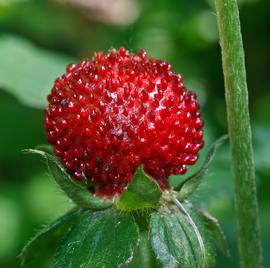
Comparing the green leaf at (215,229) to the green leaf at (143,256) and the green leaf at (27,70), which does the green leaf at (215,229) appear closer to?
the green leaf at (143,256)

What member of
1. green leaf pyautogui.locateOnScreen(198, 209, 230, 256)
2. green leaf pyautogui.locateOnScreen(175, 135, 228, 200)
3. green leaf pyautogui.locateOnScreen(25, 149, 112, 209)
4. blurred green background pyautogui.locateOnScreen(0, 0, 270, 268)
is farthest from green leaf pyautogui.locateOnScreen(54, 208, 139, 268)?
blurred green background pyautogui.locateOnScreen(0, 0, 270, 268)

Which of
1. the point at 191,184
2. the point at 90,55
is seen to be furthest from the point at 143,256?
the point at 90,55

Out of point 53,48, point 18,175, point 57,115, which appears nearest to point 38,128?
point 18,175

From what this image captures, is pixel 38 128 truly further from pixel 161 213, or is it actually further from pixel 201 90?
pixel 161 213

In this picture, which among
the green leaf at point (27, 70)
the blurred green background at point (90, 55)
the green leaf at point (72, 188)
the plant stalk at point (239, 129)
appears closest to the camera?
the plant stalk at point (239, 129)

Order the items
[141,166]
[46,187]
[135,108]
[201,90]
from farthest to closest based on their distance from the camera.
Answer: [201,90], [46,187], [135,108], [141,166]

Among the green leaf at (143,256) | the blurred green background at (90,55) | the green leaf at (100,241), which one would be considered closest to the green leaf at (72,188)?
the green leaf at (100,241)

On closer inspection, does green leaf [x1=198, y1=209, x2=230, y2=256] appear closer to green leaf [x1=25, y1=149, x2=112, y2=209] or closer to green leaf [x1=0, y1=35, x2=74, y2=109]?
green leaf [x1=25, y1=149, x2=112, y2=209]
